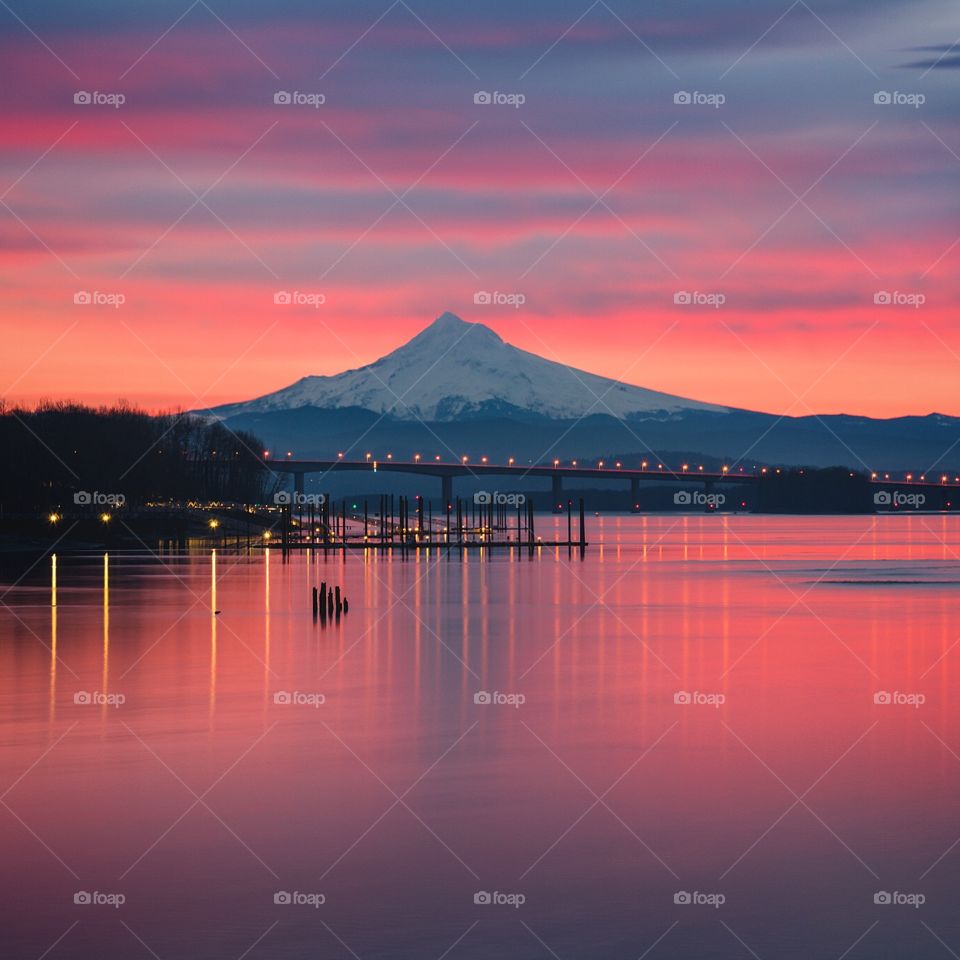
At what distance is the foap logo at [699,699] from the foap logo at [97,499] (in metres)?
104

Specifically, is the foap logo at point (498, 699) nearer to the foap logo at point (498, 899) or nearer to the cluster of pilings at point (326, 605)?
the foap logo at point (498, 899)

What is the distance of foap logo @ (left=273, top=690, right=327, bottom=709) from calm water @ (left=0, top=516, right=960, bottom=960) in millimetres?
188

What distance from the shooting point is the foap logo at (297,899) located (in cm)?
1623

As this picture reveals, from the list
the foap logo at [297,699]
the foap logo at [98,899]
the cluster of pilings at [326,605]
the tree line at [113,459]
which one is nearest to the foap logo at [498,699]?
the foap logo at [297,699]

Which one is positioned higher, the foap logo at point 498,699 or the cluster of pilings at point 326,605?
the cluster of pilings at point 326,605

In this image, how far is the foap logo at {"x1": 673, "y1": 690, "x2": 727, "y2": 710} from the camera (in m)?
32.2

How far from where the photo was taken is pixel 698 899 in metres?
16.6

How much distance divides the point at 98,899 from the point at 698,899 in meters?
6.26

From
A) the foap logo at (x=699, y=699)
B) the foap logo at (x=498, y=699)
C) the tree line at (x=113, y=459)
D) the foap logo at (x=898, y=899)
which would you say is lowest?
the foap logo at (x=898, y=899)

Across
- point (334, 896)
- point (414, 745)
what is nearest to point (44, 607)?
point (414, 745)

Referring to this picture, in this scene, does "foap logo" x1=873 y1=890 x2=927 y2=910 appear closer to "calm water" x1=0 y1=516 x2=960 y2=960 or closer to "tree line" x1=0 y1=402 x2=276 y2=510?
"calm water" x1=0 y1=516 x2=960 y2=960

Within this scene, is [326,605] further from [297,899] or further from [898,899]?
[898,899]

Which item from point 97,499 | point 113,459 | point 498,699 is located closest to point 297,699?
point 498,699

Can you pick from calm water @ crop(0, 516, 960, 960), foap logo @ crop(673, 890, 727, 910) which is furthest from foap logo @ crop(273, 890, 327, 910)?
foap logo @ crop(673, 890, 727, 910)
